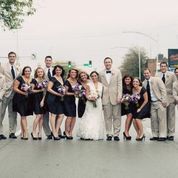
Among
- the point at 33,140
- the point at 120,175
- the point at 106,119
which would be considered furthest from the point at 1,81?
the point at 120,175

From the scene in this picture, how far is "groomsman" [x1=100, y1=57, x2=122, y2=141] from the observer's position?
1529 cm

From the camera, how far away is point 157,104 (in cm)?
1542

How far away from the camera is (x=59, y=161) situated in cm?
1142

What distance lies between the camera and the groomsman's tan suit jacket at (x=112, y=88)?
1528cm

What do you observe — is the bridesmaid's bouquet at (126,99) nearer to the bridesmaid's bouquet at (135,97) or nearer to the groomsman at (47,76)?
the bridesmaid's bouquet at (135,97)

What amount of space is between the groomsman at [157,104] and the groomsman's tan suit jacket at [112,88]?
78 centimetres

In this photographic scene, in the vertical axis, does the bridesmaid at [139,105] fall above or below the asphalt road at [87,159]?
above

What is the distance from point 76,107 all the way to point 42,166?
5.32 meters

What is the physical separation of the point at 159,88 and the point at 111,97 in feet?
4.13

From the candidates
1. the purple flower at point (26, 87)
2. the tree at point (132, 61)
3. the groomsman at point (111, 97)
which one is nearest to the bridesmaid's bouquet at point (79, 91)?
the groomsman at point (111, 97)

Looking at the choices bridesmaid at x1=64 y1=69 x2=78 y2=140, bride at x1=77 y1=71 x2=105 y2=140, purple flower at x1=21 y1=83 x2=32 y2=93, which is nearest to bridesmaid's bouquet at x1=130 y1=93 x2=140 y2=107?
bride at x1=77 y1=71 x2=105 y2=140

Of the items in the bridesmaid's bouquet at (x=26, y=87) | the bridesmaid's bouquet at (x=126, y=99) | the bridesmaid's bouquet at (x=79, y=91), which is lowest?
the bridesmaid's bouquet at (x=126, y=99)

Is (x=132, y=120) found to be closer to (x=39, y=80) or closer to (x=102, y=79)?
(x=102, y=79)

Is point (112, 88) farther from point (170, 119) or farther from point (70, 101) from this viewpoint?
point (170, 119)
